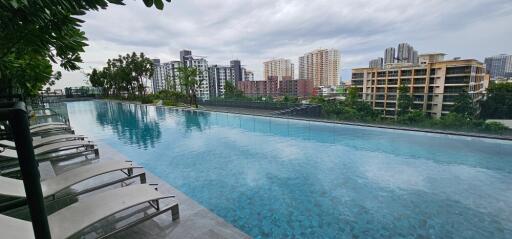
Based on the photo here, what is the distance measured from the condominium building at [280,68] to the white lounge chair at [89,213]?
10566cm

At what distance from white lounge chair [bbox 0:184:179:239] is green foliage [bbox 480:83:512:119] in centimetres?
1086

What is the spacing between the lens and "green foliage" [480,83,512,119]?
8.16 m

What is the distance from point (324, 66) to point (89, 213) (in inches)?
4124

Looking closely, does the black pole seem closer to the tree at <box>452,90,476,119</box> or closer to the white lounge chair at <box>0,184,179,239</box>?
the white lounge chair at <box>0,184,179,239</box>

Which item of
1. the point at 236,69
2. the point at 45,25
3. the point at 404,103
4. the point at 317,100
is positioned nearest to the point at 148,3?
the point at 45,25

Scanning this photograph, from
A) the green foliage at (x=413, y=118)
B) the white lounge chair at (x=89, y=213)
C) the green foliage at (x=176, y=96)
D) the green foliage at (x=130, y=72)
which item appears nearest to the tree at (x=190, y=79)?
the green foliage at (x=176, y=96)

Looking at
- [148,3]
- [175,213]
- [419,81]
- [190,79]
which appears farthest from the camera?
[419,81]

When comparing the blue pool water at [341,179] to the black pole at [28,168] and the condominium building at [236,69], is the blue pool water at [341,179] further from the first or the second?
the condominium building at [236,69]

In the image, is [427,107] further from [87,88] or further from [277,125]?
[87,88]

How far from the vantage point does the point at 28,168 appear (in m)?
0.78

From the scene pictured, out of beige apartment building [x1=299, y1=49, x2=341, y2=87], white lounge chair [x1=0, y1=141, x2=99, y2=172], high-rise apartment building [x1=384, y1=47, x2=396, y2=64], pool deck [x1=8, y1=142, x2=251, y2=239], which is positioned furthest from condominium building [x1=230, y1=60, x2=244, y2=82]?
pool deck [x1=8, y1=142, x2=251, y2=239]

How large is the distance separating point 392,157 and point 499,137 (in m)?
4.05

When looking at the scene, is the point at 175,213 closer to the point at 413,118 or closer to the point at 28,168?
the point at 28,168

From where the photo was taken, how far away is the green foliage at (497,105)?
816 cm
